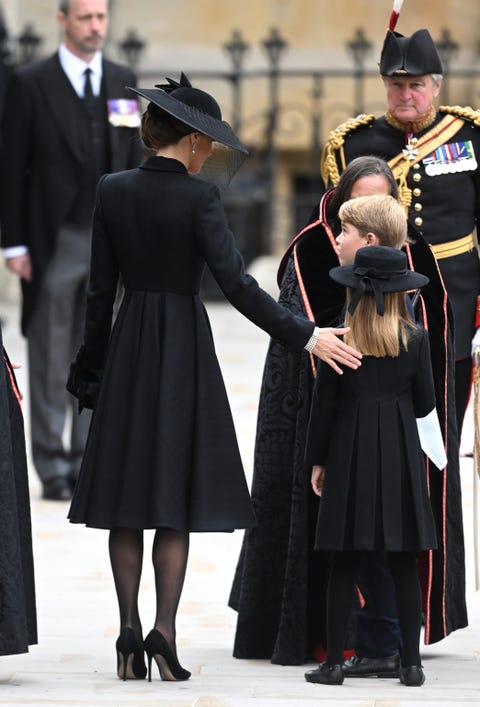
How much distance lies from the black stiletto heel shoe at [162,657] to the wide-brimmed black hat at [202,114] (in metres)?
1.23

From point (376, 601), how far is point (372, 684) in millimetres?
357

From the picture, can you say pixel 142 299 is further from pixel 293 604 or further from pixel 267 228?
pixel 267 228

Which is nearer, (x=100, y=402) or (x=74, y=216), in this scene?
(x=100, y=402)

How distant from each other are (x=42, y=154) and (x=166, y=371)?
10.9ft

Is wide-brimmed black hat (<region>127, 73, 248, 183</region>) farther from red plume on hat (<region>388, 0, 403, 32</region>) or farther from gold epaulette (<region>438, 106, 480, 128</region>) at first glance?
gold epaulette (<region>438, 106, 480, 128</region>)

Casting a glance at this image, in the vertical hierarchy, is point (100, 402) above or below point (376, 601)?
above

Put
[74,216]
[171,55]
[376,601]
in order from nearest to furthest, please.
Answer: [376,601] → [74,216] → [171,55]

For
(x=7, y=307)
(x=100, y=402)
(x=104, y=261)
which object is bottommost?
(x=7, y=307)

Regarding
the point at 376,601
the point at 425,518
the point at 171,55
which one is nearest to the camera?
the point at 425,518

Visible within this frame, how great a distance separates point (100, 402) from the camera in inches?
208

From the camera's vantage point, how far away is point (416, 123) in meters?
6.13

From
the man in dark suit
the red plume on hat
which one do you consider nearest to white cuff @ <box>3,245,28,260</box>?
the man in dark suit

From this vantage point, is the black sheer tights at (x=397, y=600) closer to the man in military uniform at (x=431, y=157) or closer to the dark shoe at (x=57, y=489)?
the man in military uniform at (x=431, y=157)

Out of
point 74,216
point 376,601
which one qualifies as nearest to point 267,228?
point 74,216
